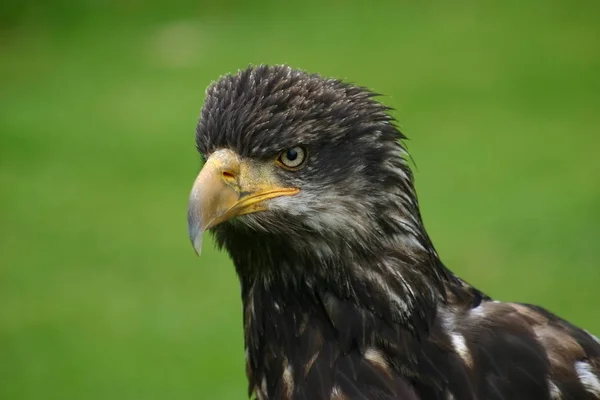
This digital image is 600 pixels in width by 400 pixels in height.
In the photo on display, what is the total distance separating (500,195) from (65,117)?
4.10 meters

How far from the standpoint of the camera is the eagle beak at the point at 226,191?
9.00 ft

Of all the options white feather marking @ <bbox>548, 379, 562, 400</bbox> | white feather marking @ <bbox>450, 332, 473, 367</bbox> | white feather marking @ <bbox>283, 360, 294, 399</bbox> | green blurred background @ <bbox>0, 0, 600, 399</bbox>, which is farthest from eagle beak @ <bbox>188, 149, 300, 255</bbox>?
green blurred background @ <bbox>0, 0, 600, 399</bbox>

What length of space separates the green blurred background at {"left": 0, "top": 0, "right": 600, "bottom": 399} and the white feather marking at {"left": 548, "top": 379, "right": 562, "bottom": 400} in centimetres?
330

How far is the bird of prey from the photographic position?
2.87 metres

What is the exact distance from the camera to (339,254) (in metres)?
2.88

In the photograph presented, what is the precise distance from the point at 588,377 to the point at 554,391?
160 millimetres

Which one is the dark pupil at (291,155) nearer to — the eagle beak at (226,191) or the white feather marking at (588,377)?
the eagle beak at (226,191)

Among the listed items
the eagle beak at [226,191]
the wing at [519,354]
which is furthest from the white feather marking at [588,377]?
the eagle beak at [226,191]

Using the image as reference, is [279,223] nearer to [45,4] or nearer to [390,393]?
[390,393]

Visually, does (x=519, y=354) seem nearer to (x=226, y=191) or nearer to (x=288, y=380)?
(x=288, y=380)

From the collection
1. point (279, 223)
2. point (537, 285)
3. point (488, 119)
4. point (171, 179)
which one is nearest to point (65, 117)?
point (171, 179)

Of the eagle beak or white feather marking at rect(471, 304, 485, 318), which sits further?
white feather marking at rect(471, 304, 485, 318)

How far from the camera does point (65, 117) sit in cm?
953

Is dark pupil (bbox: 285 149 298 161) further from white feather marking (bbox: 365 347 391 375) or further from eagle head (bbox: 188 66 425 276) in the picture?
white feather marking (bbox: 365 347 391 375)
